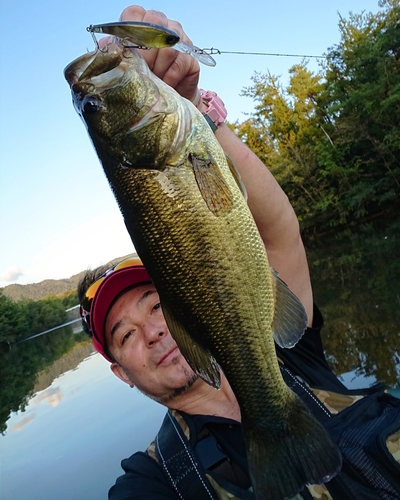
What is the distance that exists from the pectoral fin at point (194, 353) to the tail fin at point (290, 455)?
29 cm

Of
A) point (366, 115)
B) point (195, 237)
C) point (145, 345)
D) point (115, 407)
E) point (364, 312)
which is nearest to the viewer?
point (195, 237)

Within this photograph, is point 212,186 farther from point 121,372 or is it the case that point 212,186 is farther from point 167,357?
point 121,372

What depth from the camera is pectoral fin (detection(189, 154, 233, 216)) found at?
5.04 feet

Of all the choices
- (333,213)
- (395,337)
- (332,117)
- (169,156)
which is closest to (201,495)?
(169,156)

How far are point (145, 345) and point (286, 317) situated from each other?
1.18 metres

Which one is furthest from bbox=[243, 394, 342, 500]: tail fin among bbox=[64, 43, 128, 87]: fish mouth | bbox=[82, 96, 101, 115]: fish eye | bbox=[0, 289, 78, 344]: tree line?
bbox=[0, 289, 78, 344]: tree line

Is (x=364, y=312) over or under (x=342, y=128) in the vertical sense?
under

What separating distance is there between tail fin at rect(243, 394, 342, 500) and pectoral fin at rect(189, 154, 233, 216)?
33.4 inches

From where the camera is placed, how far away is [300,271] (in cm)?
270

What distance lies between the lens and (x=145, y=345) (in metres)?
2.60

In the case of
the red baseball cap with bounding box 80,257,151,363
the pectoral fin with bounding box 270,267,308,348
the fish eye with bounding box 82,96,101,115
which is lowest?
the pectoral fin with bounding box 270,267,308,348

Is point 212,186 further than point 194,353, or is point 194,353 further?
point 194,353

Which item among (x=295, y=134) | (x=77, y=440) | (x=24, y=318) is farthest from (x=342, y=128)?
(x=24, y=318)

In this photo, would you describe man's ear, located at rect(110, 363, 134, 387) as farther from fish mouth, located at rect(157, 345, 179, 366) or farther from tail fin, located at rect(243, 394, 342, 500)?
tail fin, located at rect(243, 394, 342, 500)
